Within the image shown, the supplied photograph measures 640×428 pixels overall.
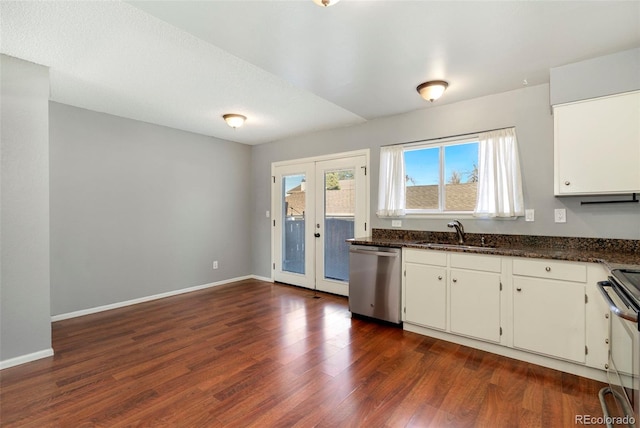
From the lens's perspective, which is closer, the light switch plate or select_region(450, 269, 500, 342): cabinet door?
select_region(450, 269, 500, 342): cabinet door

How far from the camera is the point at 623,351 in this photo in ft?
5.64

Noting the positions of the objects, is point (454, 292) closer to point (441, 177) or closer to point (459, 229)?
point (459, 229)

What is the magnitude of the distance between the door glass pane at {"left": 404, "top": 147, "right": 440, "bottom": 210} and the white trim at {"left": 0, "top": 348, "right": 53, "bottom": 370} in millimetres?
3905

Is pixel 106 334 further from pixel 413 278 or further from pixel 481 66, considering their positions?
pixel 481 66

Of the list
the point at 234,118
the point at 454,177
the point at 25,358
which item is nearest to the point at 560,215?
the point at 454,177

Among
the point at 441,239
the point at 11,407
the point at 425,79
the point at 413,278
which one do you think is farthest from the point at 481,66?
the point at 11,407

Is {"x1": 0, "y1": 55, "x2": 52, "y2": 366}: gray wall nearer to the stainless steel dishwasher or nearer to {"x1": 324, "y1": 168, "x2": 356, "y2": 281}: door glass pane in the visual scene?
the stainless steel dishwasher

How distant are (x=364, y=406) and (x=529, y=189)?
2500 mm

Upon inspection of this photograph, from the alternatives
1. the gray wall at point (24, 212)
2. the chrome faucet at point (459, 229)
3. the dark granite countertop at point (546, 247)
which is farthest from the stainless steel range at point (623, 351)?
the gray wall at point (24, 212)

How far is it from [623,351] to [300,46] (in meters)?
2.86

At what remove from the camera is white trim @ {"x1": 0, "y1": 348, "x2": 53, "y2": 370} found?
237 cm

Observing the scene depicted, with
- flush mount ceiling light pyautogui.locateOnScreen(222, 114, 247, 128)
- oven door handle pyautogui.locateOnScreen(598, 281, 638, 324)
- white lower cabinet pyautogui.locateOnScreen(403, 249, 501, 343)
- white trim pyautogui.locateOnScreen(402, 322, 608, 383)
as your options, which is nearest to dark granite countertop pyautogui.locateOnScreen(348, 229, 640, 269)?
white lower cabinet pyautogui.locateOnScreen(403, 249, 501, 343)

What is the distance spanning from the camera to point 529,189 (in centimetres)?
288

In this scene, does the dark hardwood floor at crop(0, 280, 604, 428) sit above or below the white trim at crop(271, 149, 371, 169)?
below
